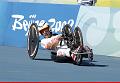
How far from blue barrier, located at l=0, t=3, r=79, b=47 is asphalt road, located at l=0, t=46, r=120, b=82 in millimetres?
2170

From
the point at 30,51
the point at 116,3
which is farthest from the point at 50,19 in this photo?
the point at 116,3

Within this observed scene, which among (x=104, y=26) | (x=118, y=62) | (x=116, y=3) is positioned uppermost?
(x=116, y=3)

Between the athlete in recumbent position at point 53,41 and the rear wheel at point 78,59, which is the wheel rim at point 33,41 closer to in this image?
the athlete in recumbent position at point 53,41

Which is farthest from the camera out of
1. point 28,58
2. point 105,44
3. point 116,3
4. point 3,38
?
point 116,3

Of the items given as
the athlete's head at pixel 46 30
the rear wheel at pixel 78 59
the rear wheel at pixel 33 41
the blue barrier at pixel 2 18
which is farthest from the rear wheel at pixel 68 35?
the blue barrier at pixel 2 18

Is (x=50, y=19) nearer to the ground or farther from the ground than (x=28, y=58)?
farther from the ground

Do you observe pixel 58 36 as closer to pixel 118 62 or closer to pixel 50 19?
pixel 118 62

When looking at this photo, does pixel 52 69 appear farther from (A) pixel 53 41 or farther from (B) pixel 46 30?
(B) pixel 46 30

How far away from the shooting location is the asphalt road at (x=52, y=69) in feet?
38.4

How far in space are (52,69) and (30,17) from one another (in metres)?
6.69

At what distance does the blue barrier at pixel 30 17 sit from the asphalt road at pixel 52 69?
85.4 inches

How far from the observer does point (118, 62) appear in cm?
1540

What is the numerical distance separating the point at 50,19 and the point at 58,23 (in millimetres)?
328

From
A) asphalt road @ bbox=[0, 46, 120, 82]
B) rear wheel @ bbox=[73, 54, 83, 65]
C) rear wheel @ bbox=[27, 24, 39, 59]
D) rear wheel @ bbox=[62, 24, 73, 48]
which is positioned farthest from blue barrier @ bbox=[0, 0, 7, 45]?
rear wheel @ bbox=[73, 54, 83, 65]
